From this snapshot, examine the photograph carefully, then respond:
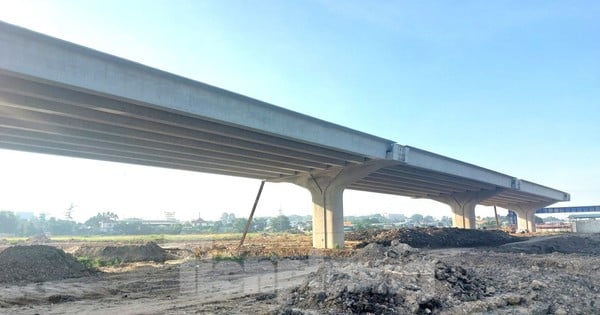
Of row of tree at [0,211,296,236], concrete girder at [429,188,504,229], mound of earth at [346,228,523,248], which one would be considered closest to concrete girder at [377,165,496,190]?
mound of earth at [346,228,523,248]

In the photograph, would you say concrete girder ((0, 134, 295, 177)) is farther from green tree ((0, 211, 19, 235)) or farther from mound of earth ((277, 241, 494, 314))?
green tree ((0, 211, 19, 235))

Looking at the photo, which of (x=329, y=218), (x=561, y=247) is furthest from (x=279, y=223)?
(x=561, y=247)

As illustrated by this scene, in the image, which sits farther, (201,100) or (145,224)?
(145,224)

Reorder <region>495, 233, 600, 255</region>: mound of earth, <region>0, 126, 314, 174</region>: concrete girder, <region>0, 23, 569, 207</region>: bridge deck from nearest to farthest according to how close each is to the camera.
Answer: <region>0, 23, 569, 207</region>: bridge deck < <region>0, 126, 314, 174</region>: concrete girder < <region>495, 233, 600, 255</region>: mound of earth

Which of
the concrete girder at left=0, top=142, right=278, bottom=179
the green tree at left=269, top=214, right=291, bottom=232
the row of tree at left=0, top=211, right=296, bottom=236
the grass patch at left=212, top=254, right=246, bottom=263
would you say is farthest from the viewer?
the green tree at left=269, top=214, right=291, bottom=232

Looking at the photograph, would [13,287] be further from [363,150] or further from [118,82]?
[363,150]

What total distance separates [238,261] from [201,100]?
975 cm

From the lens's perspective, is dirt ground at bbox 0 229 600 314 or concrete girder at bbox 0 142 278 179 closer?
dirt ground at bbox 0 229 600 314

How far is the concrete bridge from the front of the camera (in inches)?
569

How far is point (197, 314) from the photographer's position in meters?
9.85

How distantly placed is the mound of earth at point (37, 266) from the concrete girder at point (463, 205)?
4903 centimetres

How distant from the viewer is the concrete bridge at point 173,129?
14.5 m

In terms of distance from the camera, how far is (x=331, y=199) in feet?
108

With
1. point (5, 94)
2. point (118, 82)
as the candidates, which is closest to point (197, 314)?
point (118, 82)
